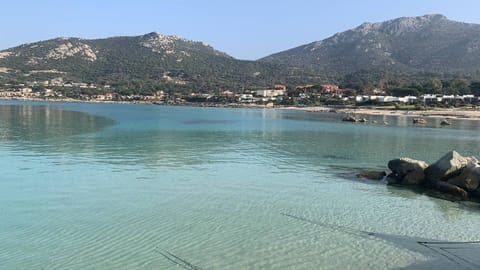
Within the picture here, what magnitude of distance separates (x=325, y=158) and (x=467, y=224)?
1581 centimetres

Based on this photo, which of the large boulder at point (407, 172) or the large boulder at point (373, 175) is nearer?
the large boulder at point (407, 172)

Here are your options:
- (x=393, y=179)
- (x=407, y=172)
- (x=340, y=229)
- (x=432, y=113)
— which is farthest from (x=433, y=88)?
(x=340, y=229)

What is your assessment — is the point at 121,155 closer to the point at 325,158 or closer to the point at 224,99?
the point at 325,158

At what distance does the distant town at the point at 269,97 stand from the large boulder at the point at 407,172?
102 m

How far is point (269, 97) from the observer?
7170 inches

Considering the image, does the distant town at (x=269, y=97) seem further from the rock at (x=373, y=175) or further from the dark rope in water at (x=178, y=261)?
the dark rope in water at (x=178, y=261)

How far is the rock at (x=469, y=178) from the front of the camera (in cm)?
1875

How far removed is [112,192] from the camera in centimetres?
1814

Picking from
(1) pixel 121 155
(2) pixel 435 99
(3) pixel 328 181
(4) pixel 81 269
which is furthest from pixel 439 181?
(2) pixel 435 99

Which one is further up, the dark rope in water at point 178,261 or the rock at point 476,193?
the rock at point 476,193

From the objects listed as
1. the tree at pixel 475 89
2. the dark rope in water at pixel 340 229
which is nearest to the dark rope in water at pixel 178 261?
the dark rope in water at pixel 340 229

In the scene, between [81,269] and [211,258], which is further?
[211,258]

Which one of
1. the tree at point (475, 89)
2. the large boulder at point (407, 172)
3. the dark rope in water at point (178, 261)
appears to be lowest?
the dark rope in water at point (178, 261)

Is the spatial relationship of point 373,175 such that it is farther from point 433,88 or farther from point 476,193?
point 433,88
